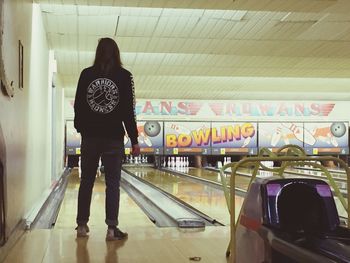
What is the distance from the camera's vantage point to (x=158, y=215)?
495 centimetres

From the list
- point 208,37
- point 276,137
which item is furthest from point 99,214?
point 276,137

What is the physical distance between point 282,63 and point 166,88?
4212mm

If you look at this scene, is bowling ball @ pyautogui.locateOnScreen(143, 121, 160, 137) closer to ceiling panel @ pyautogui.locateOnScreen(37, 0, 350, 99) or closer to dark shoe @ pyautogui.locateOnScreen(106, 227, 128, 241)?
ceiling panel @ pyautogui.locateOnScreen(37, 0, 350, 99)

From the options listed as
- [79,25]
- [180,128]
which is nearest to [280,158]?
[79,25]

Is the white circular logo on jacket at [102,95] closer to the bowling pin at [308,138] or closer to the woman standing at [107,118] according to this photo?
the woman standing at [107,118]

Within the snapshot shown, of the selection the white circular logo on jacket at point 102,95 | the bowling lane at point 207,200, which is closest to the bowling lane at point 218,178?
the bowling lane at point 207,200

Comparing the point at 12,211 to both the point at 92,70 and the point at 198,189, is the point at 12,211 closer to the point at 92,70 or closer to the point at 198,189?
the point at 92,70

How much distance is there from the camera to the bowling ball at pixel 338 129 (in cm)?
1498

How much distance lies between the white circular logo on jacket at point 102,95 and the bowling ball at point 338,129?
1274 centimetres

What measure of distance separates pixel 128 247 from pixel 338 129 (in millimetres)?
13041

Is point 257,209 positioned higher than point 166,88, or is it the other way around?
point 166,88

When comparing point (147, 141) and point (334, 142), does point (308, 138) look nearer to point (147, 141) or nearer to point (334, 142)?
point (334, 142)

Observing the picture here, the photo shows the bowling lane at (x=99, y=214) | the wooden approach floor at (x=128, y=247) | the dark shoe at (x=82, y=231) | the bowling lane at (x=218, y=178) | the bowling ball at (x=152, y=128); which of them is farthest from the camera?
the bowling ball at (x=152, y=128)

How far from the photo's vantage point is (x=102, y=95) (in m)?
3.34
